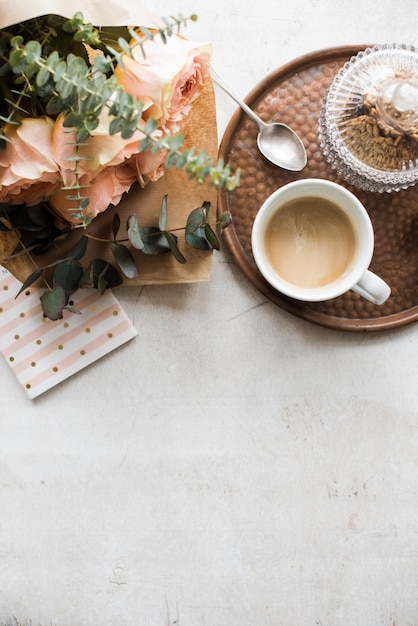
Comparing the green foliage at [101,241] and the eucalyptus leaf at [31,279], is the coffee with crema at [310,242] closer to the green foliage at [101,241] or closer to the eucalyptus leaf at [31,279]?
the green foliage at [101,241]

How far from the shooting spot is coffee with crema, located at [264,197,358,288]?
0.63 m

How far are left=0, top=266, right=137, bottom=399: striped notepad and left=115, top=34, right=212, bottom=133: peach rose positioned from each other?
0.80ft

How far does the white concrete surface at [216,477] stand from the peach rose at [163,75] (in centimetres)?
23

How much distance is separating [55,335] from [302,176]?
0.33 meters

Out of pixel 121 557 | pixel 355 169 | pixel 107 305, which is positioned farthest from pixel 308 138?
pixel 121 557

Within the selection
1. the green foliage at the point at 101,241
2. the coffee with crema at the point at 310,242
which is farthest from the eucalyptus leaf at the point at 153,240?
the coffee with crema at the point at 310,242

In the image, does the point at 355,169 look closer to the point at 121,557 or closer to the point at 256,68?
the point at 256,68

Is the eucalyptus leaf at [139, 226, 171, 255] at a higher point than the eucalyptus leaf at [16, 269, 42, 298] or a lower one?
higher

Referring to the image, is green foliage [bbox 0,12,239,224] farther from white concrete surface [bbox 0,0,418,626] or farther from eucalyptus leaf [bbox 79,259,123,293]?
white concrete surface [bbox 0,0,418,626]

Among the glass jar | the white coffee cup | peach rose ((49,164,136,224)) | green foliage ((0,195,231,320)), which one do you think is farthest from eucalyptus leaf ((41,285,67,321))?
the glass jar

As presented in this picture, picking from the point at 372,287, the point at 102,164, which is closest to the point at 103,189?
the point at 102,164

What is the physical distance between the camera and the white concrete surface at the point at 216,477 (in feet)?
2.30

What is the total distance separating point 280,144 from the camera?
0.65 m

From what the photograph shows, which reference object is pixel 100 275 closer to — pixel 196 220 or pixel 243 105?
pixel 196 220
